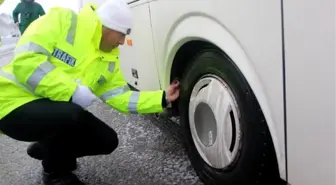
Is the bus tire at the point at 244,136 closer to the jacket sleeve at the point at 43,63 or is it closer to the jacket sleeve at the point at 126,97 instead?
the jacket sleeve at the point at 126,97

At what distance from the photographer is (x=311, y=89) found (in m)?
1.24

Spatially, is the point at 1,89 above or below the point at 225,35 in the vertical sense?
below

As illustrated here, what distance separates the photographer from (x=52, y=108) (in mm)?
2207

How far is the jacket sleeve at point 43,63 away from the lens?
202 cm

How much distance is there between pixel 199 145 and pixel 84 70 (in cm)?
74

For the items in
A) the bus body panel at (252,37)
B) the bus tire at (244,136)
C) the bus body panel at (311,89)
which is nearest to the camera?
the bus body panel at (311,89)

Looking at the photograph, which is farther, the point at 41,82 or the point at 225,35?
the point at 41,82

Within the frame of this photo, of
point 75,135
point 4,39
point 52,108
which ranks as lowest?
point 4,39

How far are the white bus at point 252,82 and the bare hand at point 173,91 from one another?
0.06 m

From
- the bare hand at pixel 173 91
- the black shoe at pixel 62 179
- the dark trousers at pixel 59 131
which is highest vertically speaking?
the bare hand at pixel 173 91

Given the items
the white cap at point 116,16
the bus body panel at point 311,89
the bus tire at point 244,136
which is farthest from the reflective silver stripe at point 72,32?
the bus body panel at point 311,89

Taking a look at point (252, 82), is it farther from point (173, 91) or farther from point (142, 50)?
point (142, 50)

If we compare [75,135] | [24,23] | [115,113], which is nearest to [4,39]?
[24,23]

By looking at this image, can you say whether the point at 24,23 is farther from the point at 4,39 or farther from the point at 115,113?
the point at 4,39
